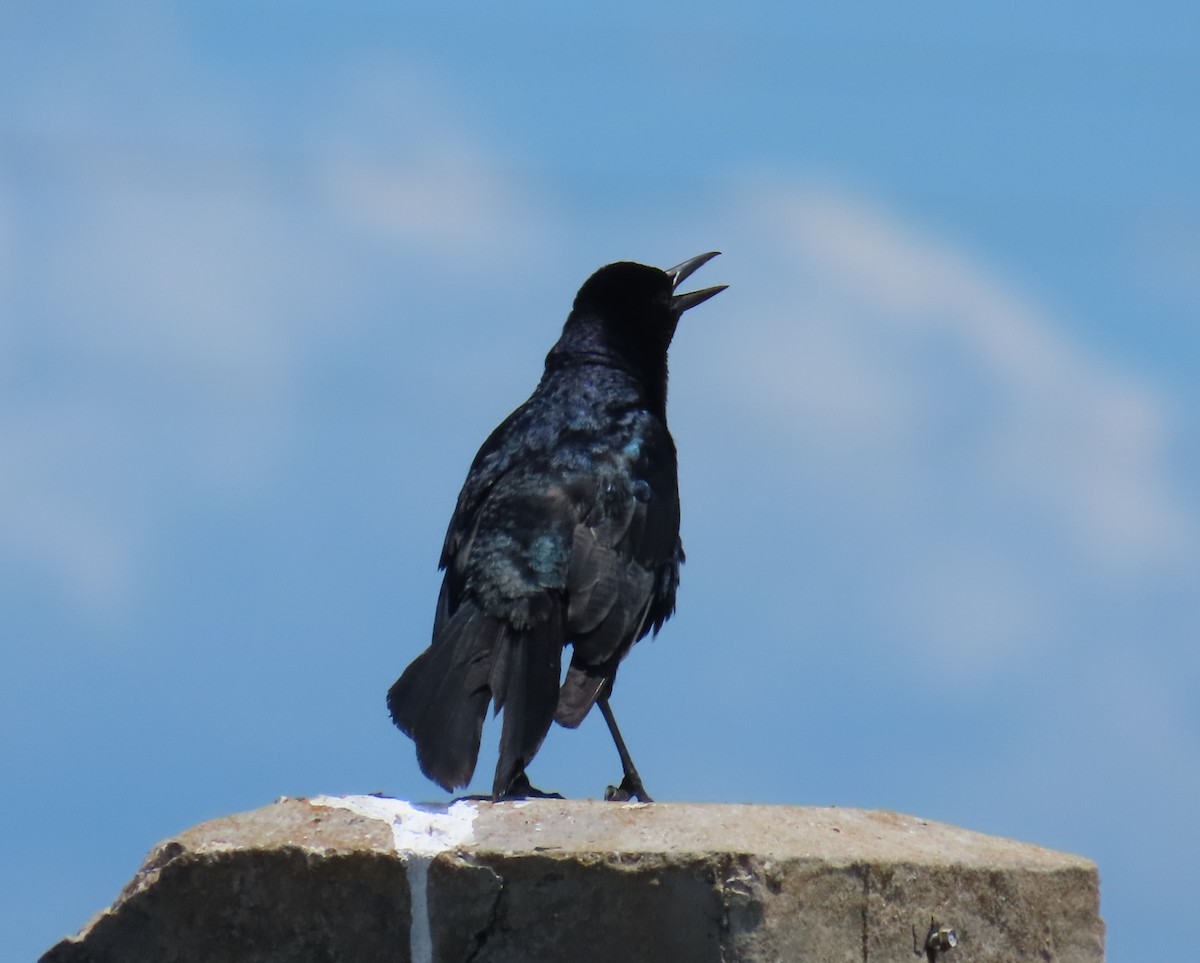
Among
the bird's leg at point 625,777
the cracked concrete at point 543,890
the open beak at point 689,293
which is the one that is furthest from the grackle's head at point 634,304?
the cracked concrete at point 543,890

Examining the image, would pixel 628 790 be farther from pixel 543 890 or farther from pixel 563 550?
pixel 543 890

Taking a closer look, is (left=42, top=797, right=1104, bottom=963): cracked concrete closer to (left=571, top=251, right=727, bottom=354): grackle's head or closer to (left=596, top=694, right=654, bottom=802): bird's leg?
(left=596, top=694, right=654, bottom=802): bird's leg

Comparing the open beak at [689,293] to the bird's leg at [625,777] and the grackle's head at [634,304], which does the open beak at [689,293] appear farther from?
the bird's leg at [625,777]

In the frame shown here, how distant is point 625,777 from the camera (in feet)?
20.1

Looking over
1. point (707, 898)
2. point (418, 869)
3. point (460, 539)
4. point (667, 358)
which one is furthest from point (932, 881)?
point (667, 358)

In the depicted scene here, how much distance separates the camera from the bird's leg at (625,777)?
604 cm

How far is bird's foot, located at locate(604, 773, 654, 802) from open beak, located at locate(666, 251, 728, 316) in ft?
7.59

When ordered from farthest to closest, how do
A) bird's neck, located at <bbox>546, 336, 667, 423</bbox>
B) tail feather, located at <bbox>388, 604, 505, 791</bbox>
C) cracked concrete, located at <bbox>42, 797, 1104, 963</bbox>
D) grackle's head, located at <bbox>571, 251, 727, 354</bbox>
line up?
grackle's head, located at <bbox>571, 251, 727, 354</bbox>, bird's neck, located at <bbox>546, 336, 667, 423</bbox>, tail feather, located at <bbox>388, 604, 505, 791</bbox>, cracked concrete, located at <bbox>42, 797, 1104, 963</bbox>

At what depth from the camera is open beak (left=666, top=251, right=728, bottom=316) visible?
7617 mm

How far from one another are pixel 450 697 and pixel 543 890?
1.24m

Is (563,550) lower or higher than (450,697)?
higher

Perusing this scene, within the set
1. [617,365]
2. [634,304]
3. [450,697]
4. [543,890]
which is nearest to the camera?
[543,890]

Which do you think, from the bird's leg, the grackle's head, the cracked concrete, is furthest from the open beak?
the cracked concrete

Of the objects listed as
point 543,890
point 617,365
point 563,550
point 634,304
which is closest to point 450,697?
point 563,550
